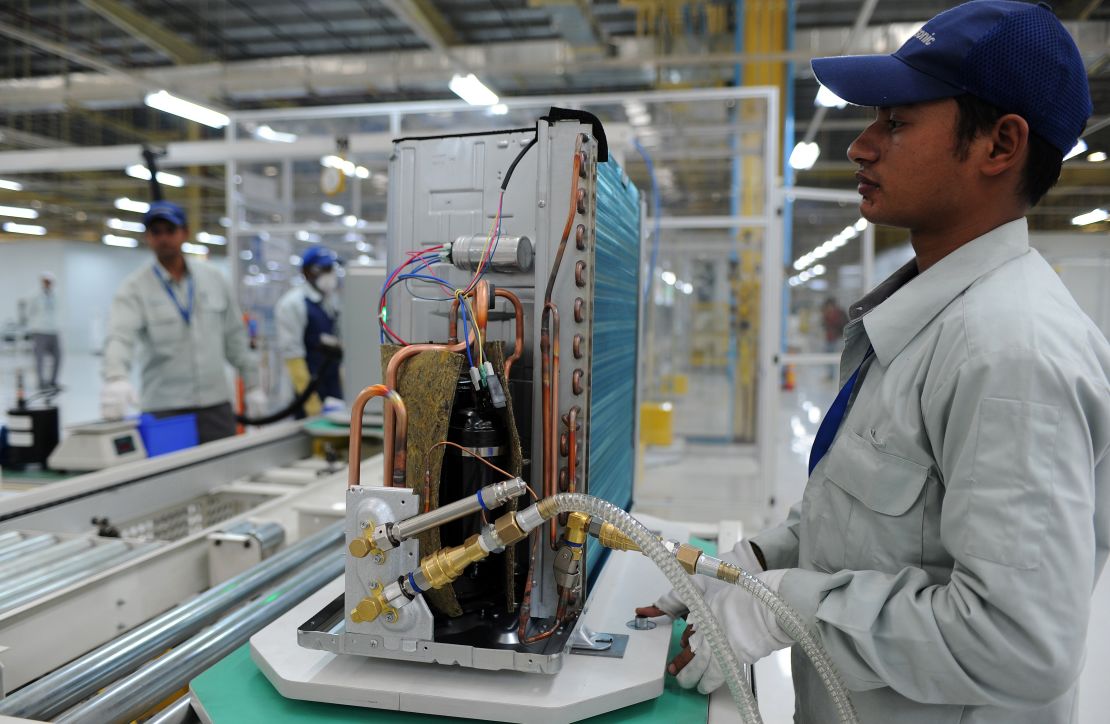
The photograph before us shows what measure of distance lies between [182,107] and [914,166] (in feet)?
20.1

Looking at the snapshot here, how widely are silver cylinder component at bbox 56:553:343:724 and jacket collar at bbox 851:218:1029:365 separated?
4.03 feet

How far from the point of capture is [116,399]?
2.82 meters

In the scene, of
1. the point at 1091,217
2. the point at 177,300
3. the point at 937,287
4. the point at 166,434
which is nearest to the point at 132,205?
the point at 177,300

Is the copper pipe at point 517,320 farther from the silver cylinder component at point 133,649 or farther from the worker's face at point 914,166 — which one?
the silver cylinder component at point 133,649

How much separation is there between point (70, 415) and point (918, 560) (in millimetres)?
9583

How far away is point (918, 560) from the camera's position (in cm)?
82

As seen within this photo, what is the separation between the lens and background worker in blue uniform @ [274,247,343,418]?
4.54 metres

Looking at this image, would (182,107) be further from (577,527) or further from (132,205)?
(132,205)

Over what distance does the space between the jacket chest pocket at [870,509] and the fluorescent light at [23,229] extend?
21.5 metres

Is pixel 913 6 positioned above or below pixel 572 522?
above

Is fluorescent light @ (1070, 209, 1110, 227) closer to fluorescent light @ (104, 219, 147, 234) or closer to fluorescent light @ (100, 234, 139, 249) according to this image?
fluorescent light @ (104, 219, 147, 234)

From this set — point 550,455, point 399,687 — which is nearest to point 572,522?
point 550,455

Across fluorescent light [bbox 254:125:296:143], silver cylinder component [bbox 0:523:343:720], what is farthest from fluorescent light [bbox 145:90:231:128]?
silver cylinder component [bbox 0:523:343:720]

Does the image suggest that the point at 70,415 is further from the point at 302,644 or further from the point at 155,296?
the point at 302,644
